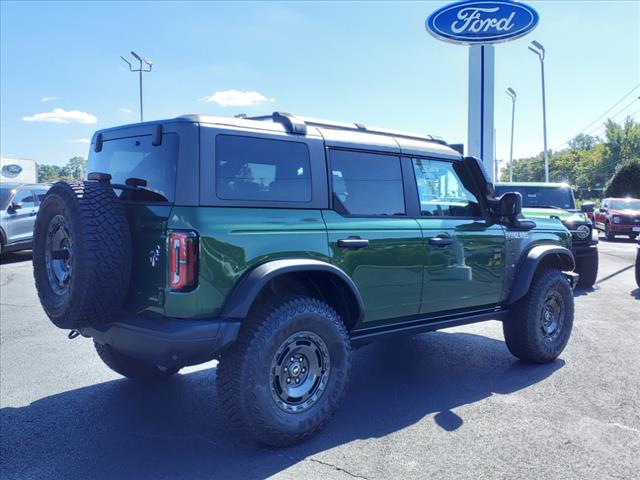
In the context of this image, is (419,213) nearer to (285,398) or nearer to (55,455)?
(285,398)

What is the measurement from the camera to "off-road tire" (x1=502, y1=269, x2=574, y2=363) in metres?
5.20

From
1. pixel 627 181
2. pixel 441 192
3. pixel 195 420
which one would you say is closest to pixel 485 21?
pixel 441 192

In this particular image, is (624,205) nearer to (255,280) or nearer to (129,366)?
(129,366)

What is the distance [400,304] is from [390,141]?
1.29 meters

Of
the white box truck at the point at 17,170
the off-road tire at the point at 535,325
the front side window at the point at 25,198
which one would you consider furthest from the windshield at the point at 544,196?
the white box truck at the point at 17,170

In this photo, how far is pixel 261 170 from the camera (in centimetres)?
363

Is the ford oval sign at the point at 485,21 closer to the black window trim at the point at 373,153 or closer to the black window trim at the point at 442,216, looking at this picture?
the black window trim at the point at 442,216

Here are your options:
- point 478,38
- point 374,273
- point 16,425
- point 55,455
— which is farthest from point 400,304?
point 478,38

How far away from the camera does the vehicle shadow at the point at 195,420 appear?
3305 mm

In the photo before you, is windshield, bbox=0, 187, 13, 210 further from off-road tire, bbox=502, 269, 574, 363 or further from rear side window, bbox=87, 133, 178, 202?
off-road tire, bbox=502, 269, 574, 363

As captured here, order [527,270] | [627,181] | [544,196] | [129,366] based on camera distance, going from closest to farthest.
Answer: [129,366] < [527,270] < [544,196] < [627,181]

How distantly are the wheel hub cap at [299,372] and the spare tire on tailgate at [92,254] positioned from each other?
1.05 meters

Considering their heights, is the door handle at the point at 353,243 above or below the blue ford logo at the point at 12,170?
below

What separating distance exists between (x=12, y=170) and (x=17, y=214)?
20.2 m
